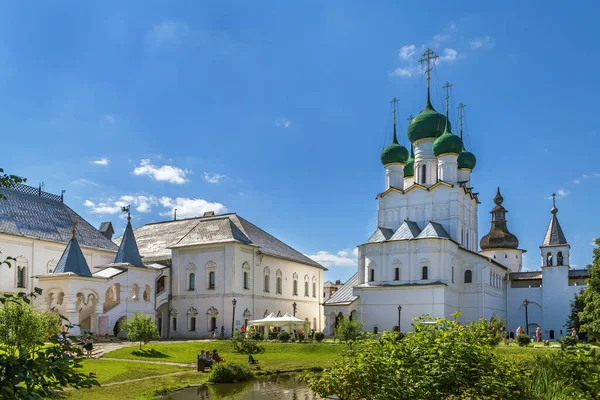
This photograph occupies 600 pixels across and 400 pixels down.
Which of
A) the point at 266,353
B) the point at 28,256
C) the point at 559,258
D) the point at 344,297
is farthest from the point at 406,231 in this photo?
the point at 28,256

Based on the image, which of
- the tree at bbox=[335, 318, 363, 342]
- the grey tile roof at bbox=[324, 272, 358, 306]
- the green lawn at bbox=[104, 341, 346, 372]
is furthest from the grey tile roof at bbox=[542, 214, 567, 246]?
the green lawn at bbox=[104, 341, 346, 372]

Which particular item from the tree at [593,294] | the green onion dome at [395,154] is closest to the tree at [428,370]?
the tree at [593,294]

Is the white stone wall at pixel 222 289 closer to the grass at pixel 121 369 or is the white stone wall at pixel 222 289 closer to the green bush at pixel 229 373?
the grass at pixel 121 369

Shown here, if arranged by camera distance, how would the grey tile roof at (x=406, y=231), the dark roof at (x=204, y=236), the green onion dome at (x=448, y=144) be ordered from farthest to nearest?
Result: the green onion dome at (x=448, y=144) → the grey tile roof at (x=406, y=231) → the dark roof at (x=204, y=236)

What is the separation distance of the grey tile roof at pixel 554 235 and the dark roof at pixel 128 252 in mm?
32840

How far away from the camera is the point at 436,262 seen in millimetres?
42094

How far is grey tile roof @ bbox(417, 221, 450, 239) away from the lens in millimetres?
42875

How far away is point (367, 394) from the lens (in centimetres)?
1017

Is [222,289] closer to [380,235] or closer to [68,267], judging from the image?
[68,267]

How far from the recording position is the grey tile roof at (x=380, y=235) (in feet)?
149

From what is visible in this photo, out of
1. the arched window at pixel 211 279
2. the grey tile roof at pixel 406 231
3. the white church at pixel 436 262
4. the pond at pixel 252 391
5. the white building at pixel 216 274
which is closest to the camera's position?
the pond at pixel 252 391

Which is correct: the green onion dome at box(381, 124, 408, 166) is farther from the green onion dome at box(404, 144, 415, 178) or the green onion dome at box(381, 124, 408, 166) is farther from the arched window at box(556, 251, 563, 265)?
the arched window at box(556, 251, 563, 265)

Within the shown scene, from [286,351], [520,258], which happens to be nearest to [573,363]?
[286,351]

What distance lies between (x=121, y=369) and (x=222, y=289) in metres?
19.3
